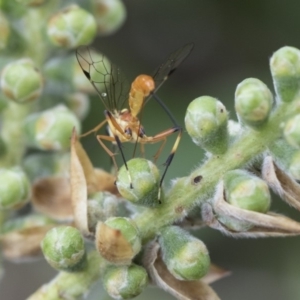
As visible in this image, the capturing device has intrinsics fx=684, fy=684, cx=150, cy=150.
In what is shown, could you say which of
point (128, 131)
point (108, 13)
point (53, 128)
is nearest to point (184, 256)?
point (128, 131)

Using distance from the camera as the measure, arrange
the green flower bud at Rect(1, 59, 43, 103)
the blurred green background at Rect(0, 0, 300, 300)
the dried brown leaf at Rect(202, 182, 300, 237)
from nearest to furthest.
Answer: the dried brown leaf at Rect(202, 182, 300, 237) < the green flower bud at Rect(1, 59, 43, 103) < the blurred green background at Rect(0, 0, 300, 300)

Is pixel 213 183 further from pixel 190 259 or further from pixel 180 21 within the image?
pixel 180 21

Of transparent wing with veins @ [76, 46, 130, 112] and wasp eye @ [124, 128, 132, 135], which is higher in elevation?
transparent wing with veins @ [76, 46, 130, 112]

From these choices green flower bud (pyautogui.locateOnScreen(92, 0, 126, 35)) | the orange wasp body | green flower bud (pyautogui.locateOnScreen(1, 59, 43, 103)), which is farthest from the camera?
green flower bud (pyautogui.locateOnScreen(92, 0, 126, 35))

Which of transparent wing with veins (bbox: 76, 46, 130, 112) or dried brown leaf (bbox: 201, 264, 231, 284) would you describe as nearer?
dried brown leaf (bbox: 201, 264, 231, 284)

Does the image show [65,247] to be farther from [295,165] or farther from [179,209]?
[295,165]

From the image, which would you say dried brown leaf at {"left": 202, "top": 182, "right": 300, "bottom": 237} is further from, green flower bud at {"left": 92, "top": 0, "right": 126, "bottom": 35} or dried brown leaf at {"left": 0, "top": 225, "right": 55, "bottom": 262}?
green flower bud at {"left": 92, "top": 0, "right": 126, "bottom": 35}

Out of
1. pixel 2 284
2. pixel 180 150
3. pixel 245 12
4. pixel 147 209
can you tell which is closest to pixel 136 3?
pixel 245 12

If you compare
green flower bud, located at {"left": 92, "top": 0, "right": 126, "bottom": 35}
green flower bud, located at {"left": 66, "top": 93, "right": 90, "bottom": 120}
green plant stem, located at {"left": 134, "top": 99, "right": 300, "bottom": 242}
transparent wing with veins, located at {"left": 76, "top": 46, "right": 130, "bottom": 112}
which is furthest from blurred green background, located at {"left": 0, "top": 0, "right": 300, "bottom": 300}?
green plant stem, located at {"left": 134, "top": 99, "right": 300, "bottom": 242}

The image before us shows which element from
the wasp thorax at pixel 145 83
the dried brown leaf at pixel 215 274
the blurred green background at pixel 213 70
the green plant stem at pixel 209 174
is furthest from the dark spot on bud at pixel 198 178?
the blurred green background at pixel 213 70
